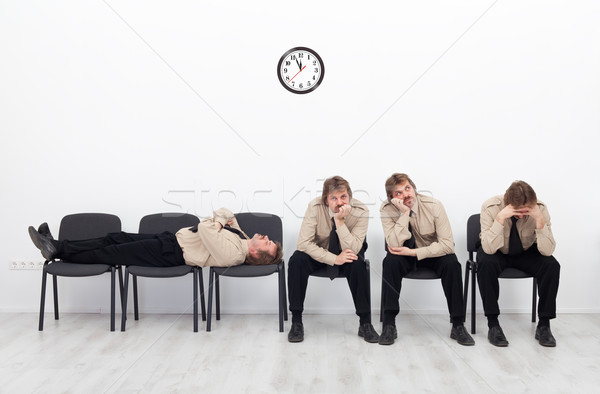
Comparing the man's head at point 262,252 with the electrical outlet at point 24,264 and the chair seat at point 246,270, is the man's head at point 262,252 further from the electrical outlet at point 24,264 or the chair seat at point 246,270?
the electrical outlet at point 24,264

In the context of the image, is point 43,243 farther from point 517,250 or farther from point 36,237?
point 517,250

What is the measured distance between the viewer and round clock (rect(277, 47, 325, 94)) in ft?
12.9

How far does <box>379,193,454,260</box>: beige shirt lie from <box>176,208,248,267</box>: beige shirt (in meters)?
0.99

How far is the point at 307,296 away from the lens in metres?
4.06

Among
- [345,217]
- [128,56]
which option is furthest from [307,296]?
[128,56]

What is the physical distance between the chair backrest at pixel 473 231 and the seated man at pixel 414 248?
1.12 feet

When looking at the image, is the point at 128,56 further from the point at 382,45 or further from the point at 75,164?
the point at 382,45

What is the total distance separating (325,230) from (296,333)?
0.72 m

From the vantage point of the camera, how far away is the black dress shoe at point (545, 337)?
320 cm

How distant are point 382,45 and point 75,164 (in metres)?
2.49

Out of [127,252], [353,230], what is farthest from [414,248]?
[127,252]

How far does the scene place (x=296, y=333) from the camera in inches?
133

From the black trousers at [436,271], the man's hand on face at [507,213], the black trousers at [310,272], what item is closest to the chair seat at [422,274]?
the black trousers at [436,271]

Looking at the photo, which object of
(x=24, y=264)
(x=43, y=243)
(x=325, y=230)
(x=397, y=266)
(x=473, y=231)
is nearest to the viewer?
(x=397, y=266)
